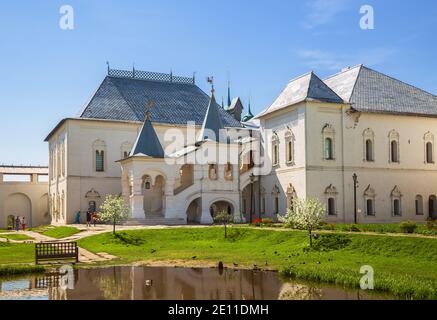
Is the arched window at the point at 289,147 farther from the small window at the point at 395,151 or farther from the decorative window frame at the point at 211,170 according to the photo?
the small window at the point at 395,151

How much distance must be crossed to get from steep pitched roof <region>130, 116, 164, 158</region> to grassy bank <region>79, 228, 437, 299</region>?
954 centimetres

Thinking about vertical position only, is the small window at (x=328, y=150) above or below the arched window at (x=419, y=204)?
above

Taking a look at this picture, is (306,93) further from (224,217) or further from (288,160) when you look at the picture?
(224,217)

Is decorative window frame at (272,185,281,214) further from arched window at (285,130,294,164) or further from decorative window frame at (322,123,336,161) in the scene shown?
decorative window frame at (322,123,336,161)

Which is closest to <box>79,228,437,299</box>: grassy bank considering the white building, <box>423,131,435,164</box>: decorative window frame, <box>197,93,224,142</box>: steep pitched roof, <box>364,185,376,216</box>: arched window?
the white building

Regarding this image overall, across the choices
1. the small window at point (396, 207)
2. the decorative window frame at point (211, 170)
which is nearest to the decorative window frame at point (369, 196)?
the small window at point (396, 207)

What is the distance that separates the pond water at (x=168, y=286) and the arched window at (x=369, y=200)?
71.6ft

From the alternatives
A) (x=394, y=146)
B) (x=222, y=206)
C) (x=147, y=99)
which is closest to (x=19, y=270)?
(x=222, y=206)

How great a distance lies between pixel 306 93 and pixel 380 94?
19.9ft

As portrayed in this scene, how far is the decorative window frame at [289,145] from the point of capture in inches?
1569

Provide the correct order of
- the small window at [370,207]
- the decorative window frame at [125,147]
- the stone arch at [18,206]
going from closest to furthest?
the small window at [370,207], the decorative window frame at [125,147], the stone arch at [18,206]

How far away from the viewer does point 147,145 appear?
40.3 meters

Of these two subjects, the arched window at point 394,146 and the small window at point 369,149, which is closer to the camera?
the small window at point 369,149
